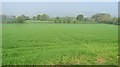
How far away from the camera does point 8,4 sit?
388 inches

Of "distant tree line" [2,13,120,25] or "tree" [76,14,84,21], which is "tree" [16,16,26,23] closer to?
"distant tree line" [2,13,120,25]

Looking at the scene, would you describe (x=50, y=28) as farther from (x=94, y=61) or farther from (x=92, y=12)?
(x=94, y=61)

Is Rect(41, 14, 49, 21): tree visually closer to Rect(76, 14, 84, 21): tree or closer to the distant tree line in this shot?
the distant tree line

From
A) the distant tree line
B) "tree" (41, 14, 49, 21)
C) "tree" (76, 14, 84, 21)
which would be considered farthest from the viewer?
"tree" (76, 14, 84, 21)

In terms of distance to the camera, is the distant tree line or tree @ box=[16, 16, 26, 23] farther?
tree @ box=[16, 16, 26, 23]

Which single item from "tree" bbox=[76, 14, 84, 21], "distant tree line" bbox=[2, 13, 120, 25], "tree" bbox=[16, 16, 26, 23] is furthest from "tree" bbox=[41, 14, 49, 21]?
"tree" bbox=[76, 14, 84, 21]

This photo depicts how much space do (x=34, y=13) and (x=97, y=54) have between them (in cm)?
462

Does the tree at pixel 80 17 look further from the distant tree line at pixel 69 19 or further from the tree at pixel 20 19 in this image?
the tree at pixel 20 19

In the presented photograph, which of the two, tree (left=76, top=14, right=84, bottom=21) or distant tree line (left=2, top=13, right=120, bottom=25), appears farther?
tree (left=76, top=14, right=84, bottom=21)

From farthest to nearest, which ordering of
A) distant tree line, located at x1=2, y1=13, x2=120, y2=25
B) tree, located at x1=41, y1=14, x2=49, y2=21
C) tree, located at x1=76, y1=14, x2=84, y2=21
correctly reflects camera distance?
tree, located at x1=76, y1=14, x2=84, y2=21 < tree, located at x1=41, y1=14, x2=49, y2=21 < distant tree line, located at x1=2, y1=13, x2=120, y2=25

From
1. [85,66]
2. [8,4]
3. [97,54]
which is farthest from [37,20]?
[85,66]

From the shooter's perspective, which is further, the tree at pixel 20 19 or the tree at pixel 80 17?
the tree at pixel 80 17

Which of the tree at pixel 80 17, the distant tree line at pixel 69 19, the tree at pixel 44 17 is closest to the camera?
the distant tree line at pixel 69 19

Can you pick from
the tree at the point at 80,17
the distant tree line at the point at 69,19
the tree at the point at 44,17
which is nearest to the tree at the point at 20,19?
the distant tree line at the point at 69,19
